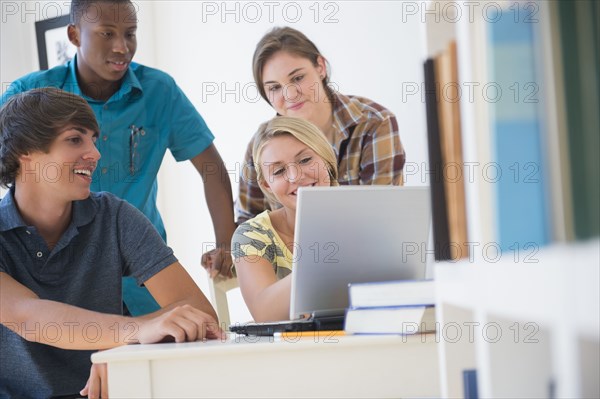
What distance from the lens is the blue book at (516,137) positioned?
17.7 inches

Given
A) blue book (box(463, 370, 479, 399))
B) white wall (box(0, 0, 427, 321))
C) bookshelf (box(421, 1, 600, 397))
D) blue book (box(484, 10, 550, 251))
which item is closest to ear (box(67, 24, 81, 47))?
white wall (box(0, 0, 427, 321))

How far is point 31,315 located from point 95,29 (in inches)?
44.4

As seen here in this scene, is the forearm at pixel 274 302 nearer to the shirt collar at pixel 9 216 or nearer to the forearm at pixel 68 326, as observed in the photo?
the forearm at pixel 68 326

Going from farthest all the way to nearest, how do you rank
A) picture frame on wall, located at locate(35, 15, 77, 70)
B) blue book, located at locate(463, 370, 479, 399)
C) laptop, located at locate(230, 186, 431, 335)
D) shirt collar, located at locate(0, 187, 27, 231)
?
1. picture frame on wall, located at locate(35, 15, 77, 70)
2. shirt collar, located at locate(0, 187, 27, 231)
3. laptop, located at locate(230, 186, 431, 335)
4. blue book, located at locate(463, 370, 479, 399)

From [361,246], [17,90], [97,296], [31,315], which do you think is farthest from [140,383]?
[17,90]

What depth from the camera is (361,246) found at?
1.38 meters

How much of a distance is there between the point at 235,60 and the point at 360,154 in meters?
1.28

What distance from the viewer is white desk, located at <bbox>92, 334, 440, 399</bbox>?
104cm

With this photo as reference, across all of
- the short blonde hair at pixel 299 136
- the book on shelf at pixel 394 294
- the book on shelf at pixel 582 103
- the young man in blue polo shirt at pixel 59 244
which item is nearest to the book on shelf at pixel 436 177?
the book on shelf at pixel 582 103

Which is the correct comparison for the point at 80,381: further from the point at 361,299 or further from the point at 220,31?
the point at 220,31

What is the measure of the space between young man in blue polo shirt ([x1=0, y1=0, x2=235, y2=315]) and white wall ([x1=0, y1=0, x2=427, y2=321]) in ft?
3.21

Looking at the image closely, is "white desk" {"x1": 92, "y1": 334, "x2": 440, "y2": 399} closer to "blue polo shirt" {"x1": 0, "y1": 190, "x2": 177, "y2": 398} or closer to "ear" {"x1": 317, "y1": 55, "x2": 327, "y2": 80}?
"blue polo shirt" {"x1": 0, "y1": 190, "x2": 177, "y2": 398}

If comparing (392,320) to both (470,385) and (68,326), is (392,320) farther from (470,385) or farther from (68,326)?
(68,326)

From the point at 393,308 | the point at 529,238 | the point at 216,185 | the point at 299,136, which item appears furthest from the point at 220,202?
the point at 529,238
